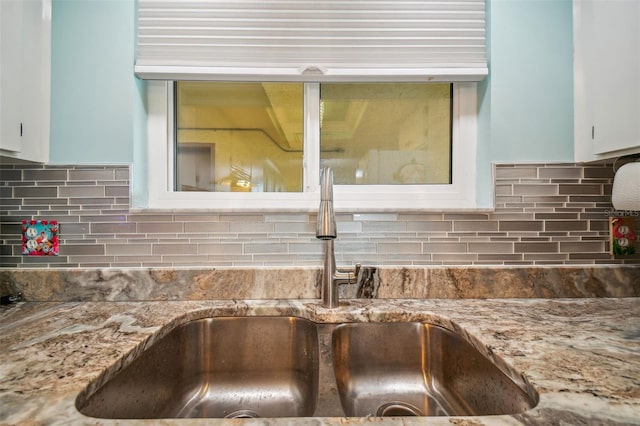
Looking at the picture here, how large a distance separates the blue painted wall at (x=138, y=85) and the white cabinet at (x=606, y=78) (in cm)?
4

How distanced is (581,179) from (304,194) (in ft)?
3.38

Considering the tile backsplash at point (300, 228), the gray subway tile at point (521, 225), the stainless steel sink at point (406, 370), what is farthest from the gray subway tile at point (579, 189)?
the stainless steel sink at point (406, 370)

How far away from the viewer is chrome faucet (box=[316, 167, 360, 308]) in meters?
0.94

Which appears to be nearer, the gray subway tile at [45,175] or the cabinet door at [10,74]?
the cabinet door at [10,74]

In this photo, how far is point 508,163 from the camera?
111 centimetres

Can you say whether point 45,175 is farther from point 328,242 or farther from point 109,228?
point 328,242

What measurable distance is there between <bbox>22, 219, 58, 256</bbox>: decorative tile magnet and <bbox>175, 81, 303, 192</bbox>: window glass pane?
0.45 meters

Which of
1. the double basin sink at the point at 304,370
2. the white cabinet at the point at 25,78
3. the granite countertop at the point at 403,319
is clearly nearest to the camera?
the granite countertop at the point at 403,319

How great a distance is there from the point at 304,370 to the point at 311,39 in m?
1.15

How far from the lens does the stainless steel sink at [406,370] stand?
0.80 meters

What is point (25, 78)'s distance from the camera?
970mm

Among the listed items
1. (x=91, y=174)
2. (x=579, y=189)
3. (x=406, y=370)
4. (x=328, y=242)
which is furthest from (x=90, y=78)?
(x=579, y=189)

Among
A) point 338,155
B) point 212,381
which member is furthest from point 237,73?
point 212,381

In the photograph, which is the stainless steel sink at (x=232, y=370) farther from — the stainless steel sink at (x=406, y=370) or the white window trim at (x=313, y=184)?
the white window trim at (x=313, y=184)
